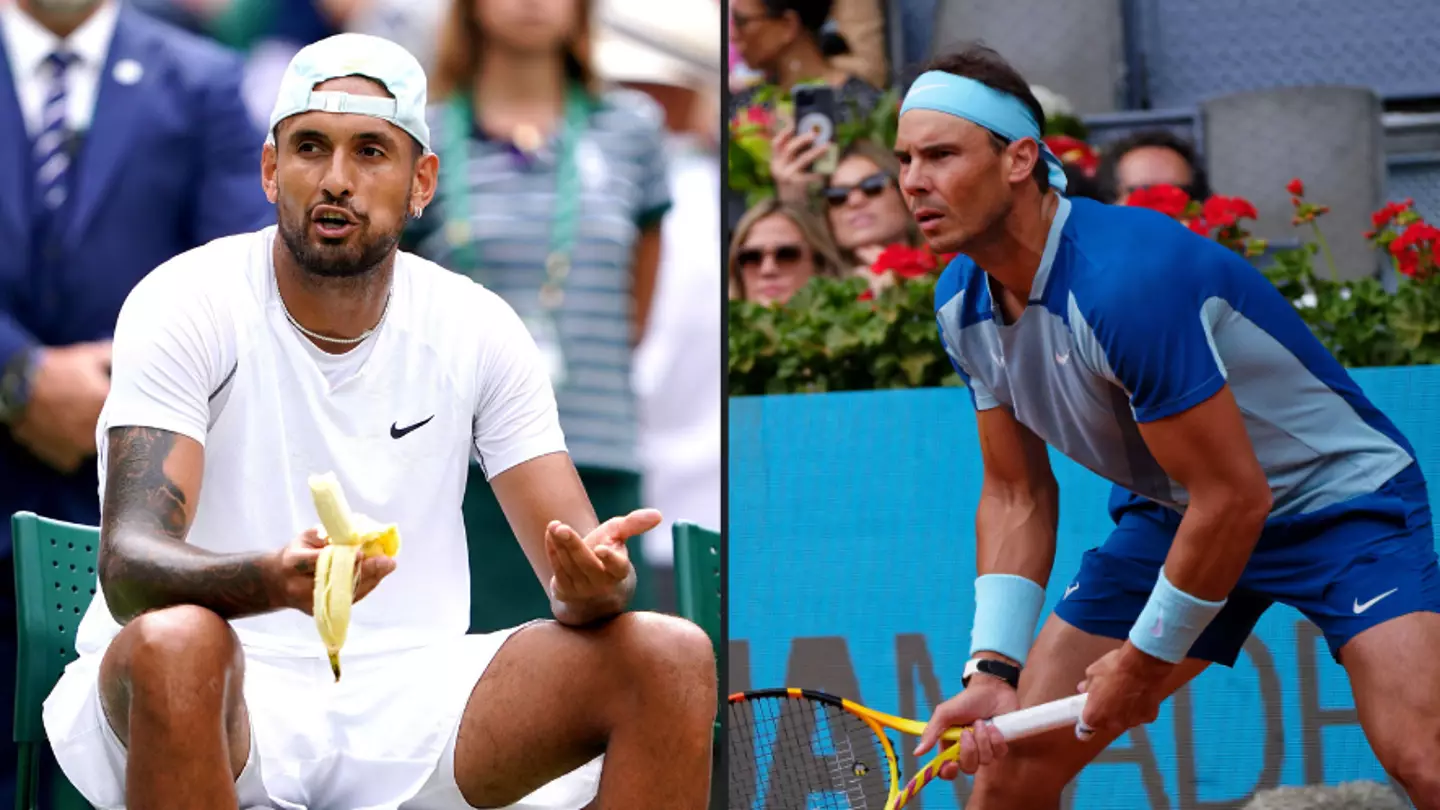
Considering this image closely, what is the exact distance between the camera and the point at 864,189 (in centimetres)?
397

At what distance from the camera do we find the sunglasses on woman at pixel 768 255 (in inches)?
159

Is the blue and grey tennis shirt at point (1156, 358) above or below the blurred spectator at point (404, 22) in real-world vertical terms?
below

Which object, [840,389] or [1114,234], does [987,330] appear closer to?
[1114,234]

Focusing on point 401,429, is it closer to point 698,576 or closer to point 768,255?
point 698,576

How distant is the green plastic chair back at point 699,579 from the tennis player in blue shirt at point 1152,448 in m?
0.46

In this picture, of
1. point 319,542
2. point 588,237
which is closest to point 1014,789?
point 588,237

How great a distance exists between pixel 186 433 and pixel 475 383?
17.4 inches

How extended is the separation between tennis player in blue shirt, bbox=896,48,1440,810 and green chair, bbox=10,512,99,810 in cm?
147

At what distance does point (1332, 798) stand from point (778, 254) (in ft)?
5.49

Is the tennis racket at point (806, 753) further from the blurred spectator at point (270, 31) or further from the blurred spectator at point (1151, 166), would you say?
the blurred spectator at point (270, 31)

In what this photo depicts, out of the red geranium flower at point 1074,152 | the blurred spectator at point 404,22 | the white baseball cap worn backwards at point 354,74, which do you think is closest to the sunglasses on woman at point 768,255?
the red geranium flower at point 1074,152

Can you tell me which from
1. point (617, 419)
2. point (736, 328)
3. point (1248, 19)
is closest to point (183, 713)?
point (617, 419)

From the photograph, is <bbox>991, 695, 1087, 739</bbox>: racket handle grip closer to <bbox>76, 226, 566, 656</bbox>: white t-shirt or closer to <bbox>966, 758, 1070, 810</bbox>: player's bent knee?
<bbox>966, 758, 1070, 810</bbox>: player's bent knee

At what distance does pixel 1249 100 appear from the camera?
384 centimetres
